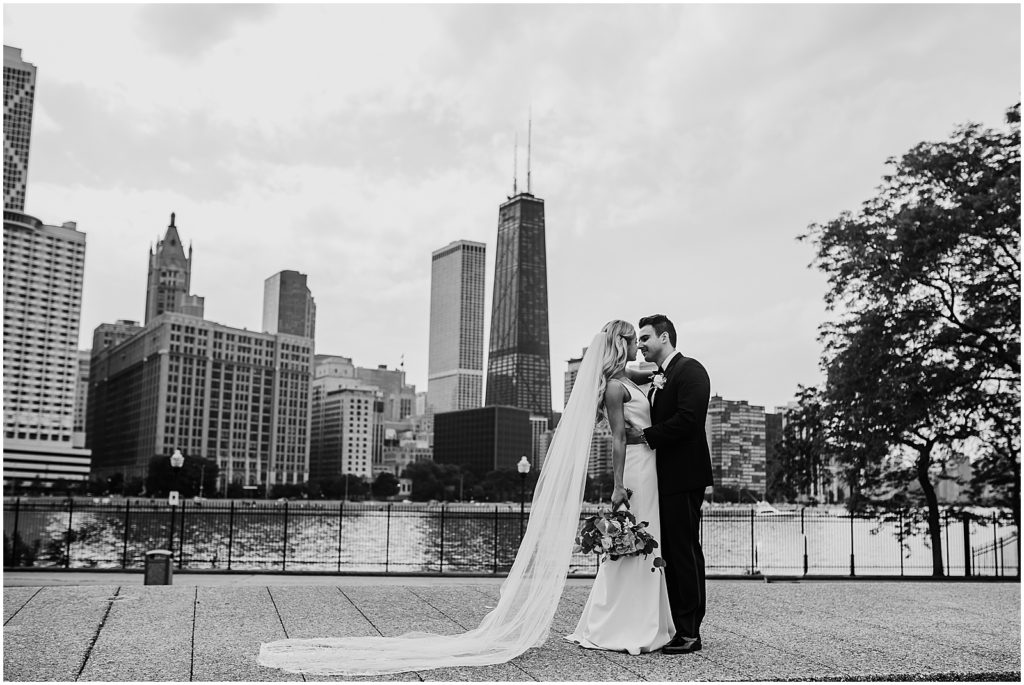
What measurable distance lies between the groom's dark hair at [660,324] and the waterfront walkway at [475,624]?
2.31m

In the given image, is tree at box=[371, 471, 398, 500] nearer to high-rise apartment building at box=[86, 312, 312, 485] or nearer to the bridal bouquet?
high-rise apartment building at box=[86, 312, 312, 485]

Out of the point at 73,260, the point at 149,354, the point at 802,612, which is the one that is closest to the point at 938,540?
the point at 802,612

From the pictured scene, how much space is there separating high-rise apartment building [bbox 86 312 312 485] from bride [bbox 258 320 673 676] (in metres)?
173

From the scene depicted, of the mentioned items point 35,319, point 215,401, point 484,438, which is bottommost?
point 484,438

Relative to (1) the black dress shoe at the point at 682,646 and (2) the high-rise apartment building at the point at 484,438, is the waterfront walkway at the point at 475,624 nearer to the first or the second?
(1) the black dress shoe at the point at 682,646

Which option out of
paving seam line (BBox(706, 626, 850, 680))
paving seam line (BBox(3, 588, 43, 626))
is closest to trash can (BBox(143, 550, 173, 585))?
paving seam line (BBox(3, 588, 43, 626))

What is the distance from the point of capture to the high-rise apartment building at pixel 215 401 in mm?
177625

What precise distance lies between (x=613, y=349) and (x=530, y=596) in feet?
6.21

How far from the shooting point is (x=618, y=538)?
641 centimetres

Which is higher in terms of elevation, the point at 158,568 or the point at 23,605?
the point at 23,605

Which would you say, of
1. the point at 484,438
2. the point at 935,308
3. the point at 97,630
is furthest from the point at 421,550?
the point at 484,438

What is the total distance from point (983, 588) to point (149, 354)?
189321 millimetres

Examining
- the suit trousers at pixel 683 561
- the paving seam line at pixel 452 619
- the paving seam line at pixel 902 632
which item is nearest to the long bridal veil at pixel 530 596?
the paving seam line at pixel 452 619

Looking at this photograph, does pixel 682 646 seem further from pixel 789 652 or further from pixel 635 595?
pixel 789 652
